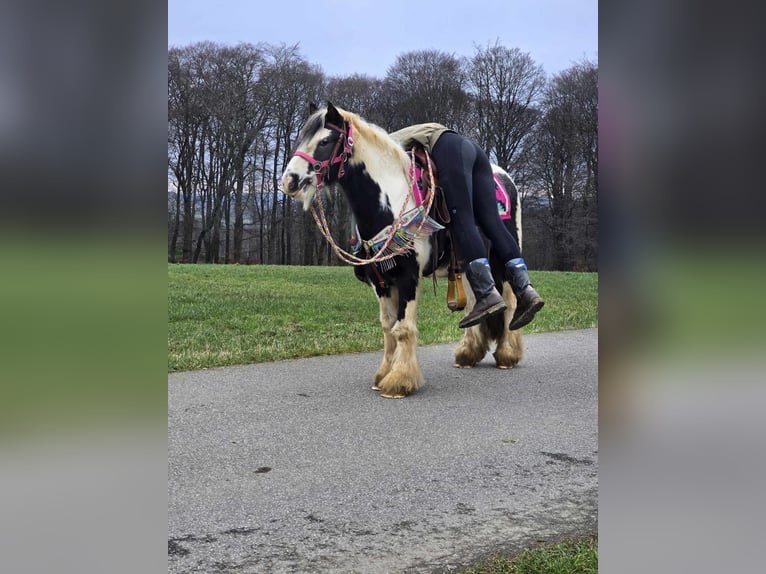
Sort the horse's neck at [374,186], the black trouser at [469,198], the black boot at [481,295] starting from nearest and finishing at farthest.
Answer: the black boot at [481,295] < the black trouser at [469,198] < the horse's neck at [374,186]

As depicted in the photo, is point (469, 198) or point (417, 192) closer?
point (469, 198)

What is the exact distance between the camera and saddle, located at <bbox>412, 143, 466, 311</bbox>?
4906 mm

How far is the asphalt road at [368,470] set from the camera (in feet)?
8.02

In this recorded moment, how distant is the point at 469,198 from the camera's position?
4516 mm

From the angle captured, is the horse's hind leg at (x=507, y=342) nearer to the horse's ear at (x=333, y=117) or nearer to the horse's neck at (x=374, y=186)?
the horse's neck at (x=374, y=186)

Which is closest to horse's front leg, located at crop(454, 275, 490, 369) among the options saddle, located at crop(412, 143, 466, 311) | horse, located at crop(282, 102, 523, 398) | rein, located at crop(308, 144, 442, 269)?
saddle, located at crop(412, 143, 466, 311)

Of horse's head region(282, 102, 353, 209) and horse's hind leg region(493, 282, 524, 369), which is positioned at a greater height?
horse's head region(282, 102, 353, 209)

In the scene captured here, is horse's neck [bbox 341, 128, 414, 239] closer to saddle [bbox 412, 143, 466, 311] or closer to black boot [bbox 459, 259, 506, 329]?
saddle [bbox 412, 143, 466, 311]

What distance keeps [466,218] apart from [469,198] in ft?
0.61

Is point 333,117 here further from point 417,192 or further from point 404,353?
point 404,353

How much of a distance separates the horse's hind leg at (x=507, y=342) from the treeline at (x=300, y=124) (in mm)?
8530

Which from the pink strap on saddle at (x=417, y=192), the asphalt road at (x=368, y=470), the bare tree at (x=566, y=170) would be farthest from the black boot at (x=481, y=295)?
the bare tree at (x=566, y=170)

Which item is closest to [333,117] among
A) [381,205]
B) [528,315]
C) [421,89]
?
[381,205]

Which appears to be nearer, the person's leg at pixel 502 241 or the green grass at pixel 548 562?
the green grass at pixel 548 562
